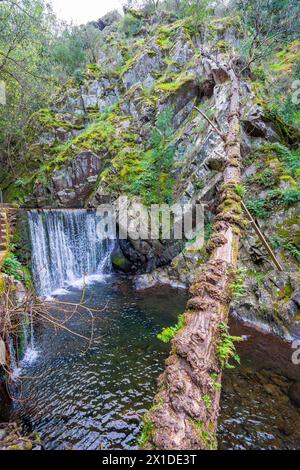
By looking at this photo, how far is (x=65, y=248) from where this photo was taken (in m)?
13.4

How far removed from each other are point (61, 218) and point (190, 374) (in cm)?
1259

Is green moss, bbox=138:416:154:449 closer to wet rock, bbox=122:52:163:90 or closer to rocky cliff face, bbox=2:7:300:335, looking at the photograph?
rocky cliff face, bbox=2:7:300:335

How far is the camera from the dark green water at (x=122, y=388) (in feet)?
14.5

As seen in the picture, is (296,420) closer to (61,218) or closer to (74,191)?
(61,218)

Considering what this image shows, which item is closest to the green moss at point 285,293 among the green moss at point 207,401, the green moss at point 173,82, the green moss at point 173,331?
the green moss at point 173,331

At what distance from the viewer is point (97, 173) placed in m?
18.0

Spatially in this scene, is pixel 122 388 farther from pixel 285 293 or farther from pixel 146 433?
pixel 285 293

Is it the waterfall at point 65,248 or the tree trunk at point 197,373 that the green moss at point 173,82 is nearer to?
the waterfall at point 65,248

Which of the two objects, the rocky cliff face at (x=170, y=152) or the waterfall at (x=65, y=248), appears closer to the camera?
the rocky cliff face at (x=170, y=152)

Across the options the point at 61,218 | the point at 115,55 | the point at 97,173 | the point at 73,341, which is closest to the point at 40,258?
the point at 61,218

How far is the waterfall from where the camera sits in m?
12.0

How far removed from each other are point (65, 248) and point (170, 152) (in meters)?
7.88

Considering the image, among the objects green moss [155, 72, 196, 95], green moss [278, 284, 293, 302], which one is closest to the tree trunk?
green moss [278, 284, 293, 302]

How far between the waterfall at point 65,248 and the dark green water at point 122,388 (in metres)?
4.52
